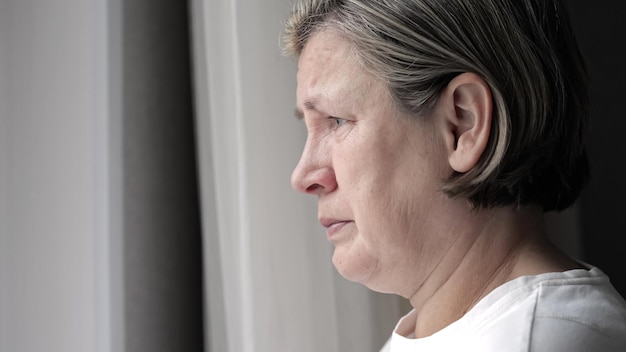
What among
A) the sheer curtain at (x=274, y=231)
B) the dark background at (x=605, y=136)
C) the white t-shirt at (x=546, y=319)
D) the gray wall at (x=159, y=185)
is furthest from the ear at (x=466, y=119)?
the dark background at (x=605, y=136)

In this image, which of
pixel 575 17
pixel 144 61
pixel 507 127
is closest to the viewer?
pixel 507 127

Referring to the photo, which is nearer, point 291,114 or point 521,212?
point 521,212

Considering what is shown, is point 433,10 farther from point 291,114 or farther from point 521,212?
point 291,114

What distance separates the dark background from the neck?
101 cm

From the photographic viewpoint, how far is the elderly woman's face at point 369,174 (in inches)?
36.1

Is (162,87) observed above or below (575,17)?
below

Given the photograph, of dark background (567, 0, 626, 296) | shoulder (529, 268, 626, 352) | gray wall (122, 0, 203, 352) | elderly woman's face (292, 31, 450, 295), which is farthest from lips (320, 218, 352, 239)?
dark background (567, 0, 626, 296)

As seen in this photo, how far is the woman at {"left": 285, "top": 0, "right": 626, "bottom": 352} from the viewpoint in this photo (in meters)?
0.88

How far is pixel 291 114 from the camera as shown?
4.17ft

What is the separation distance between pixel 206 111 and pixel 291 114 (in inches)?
7.2

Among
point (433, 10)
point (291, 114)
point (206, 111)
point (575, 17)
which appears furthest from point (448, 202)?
point (575, 17)

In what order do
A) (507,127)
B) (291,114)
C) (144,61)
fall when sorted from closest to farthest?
(507,127), (291,114), (144,61)

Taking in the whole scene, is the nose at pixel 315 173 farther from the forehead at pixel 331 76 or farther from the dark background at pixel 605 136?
the dark background at pixel 605 136

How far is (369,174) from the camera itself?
0.92 metres
